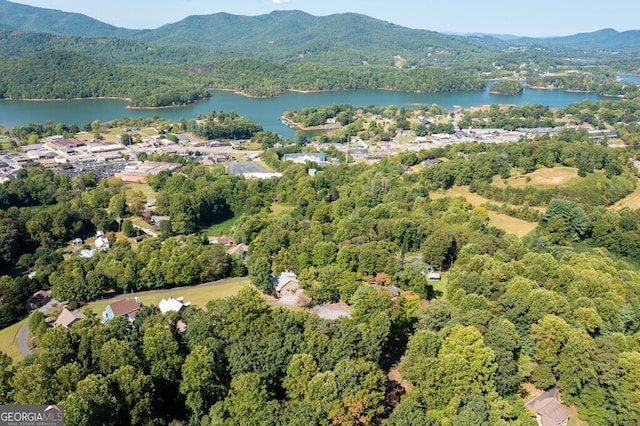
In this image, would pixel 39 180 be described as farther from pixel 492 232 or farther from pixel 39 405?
pixel 492 232

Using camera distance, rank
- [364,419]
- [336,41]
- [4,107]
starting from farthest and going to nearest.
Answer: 1. [336,41]
2. [4,107]
3. [364,419]

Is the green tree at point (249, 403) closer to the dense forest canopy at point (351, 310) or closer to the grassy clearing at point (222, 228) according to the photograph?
the dense forest canopy at point (351, 310)

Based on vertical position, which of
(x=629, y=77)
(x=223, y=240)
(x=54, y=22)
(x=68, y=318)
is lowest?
(x=223, y=240)

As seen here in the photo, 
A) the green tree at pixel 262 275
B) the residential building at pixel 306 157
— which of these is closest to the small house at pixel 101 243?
the green tree at pixel 262 275

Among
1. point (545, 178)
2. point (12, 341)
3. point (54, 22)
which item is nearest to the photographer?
point (12, 341)

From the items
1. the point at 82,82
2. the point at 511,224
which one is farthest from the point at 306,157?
the point at 82,82

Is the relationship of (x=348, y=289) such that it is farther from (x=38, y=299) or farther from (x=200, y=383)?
(x=38, y=299)

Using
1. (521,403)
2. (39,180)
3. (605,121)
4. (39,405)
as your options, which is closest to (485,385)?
(521,403)
